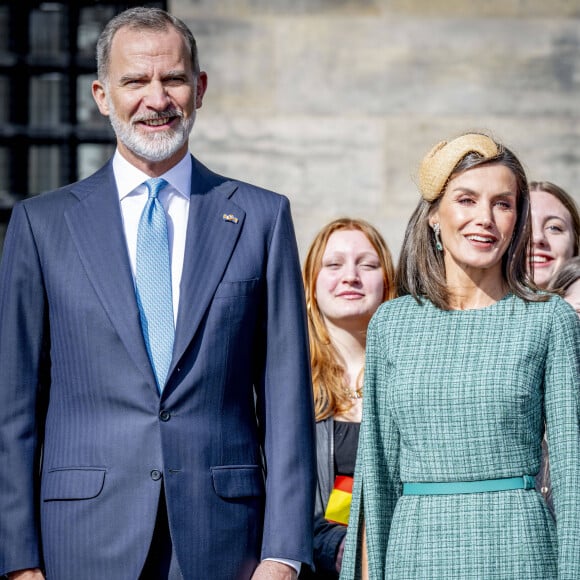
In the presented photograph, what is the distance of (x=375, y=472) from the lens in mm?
3525

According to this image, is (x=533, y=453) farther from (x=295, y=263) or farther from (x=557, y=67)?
(x=557, y=67)

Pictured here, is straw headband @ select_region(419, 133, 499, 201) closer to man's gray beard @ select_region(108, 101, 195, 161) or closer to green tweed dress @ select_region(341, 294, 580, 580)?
green tweed dress @ select_region(341, 294, 580, 580)

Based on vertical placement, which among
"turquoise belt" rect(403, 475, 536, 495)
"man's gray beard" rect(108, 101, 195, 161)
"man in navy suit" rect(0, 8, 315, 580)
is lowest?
"turquoise belt" rect(403, 475, 536, 495)

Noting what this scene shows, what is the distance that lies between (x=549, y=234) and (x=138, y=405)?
216 centimetres

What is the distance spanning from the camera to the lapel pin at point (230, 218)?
347 cm

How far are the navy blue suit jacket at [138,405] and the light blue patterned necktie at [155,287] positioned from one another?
38mm

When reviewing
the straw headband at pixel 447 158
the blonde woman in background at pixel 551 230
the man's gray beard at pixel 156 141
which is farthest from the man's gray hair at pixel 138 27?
the blonde woman in background at pixel 551 230

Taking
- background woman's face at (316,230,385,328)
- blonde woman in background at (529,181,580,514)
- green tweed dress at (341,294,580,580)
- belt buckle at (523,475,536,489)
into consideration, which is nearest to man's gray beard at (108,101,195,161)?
green tweed dress at (341,294,580,580)

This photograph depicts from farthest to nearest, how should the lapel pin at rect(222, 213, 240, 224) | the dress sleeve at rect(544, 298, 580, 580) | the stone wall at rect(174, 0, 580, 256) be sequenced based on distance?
the stone wall at rect(174, 0, 580, 256) < the lapel pin at rect(222, 213, 240, 224) < the dress sleeve at rect(544, 298, 580, 580)

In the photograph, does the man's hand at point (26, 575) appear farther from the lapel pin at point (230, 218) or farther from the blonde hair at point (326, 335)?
the blonde hair at point (326, 335)

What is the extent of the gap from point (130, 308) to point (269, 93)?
2531 mm

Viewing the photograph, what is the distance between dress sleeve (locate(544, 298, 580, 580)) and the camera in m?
3.24

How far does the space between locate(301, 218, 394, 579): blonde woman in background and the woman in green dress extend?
68 cm

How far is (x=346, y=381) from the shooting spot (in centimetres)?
452
